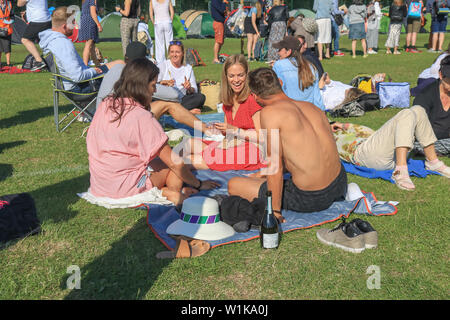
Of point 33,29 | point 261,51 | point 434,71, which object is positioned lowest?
point 261,51

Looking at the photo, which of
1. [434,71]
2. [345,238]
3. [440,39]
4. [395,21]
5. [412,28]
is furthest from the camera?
[412,28]

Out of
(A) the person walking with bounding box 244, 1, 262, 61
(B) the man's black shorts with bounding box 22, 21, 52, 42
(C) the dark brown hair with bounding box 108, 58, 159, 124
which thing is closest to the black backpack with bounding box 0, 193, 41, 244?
(C) the dark brown hair with bounding box 108, 58, 159, 124

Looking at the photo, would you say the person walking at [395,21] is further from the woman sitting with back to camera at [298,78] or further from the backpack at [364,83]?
the woman sitting with back to camera at [298,78]

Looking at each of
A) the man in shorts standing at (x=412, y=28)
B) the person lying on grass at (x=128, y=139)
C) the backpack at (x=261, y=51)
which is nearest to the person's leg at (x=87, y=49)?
the person lying on grass at (x=128, y=139)

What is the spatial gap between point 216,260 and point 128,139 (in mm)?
1495

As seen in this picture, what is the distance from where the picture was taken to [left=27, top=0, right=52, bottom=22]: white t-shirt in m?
11.0

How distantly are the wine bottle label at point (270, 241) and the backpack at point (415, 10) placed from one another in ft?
58.4

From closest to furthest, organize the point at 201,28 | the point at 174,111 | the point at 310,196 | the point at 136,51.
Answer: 1. the point at 310,196
2. the point at 136,51
3. the point at 174,111
4. the point at 201,28

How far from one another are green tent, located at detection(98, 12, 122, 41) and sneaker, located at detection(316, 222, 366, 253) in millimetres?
27066

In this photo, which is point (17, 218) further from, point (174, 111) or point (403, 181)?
point (403, 181)

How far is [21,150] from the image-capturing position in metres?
6.75

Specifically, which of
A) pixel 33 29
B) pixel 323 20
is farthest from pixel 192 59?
pixel 33 29

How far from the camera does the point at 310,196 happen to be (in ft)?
14.2

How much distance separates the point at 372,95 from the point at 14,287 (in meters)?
7.29
